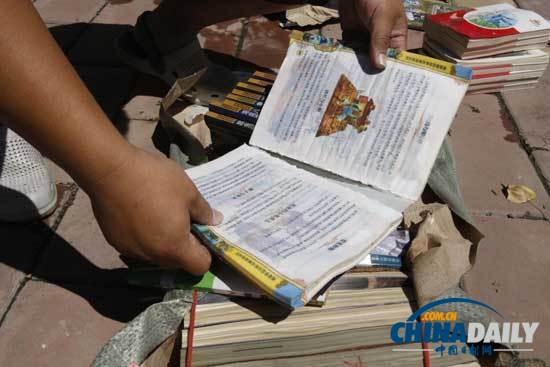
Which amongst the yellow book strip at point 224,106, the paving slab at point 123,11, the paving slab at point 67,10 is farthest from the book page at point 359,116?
the paving slab at point 67,10

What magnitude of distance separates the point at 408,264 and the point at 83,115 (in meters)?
0.69

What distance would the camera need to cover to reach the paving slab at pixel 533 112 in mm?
1750

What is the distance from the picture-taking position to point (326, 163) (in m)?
1.15

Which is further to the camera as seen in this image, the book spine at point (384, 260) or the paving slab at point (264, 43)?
the paving slab at point (264, 43)

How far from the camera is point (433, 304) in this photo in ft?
2.97

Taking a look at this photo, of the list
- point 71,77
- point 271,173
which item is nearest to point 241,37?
point 271,173

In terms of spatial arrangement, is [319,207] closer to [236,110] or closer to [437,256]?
[437,256]

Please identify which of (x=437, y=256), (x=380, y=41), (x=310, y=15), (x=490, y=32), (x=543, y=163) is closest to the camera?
(x=437, y=256)

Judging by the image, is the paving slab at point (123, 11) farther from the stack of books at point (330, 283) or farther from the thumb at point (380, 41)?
the stack of books at point (330, 283)

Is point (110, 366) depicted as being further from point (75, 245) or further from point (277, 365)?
point (75, 245)

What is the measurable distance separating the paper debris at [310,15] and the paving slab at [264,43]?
8 cm

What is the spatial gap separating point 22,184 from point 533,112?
1.92 meters

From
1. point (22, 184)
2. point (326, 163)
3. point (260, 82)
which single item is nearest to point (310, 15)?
point (260, 82)

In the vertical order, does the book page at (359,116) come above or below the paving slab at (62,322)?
above
